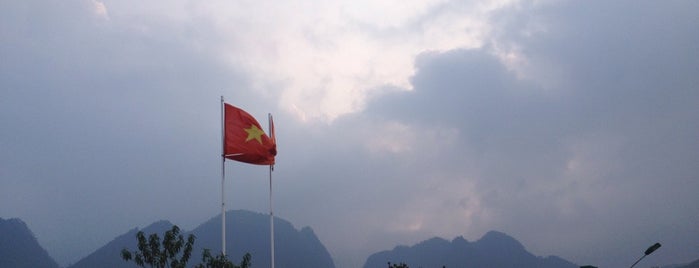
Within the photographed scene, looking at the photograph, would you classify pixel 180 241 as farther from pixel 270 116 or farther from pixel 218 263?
pixel 270 116

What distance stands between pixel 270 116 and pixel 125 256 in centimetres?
927

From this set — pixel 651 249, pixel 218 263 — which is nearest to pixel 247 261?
pixel 218 263

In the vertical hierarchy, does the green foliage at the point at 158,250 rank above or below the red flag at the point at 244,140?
below

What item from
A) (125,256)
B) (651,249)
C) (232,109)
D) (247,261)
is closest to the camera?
(651,249)

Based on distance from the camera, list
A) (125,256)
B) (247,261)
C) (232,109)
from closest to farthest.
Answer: (125,256)
(232,109)
(247,261)

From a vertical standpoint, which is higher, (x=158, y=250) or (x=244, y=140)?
(x=244, y=140)

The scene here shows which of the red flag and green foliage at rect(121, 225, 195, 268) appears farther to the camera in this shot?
the red flag

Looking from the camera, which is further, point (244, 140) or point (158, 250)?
point (244, 140)

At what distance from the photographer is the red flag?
27.0 m

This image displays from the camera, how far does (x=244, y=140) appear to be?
27.3m

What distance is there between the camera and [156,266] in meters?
26.7

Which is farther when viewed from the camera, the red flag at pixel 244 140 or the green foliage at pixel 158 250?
the red flag at pixel 244 140

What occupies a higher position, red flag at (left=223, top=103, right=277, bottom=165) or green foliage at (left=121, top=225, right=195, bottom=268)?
red flag at (left=223, top=103, right=277, bottom=165)

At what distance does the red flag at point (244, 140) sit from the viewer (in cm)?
2695
